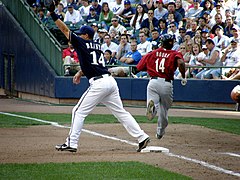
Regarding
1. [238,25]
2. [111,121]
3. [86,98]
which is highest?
[238,25]

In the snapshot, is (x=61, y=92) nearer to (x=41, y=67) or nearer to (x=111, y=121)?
(x=41, y=67)

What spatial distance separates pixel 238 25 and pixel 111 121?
595 cm

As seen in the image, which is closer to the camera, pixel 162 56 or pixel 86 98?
pixel 86 98

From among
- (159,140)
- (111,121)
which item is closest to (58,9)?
(111,121)

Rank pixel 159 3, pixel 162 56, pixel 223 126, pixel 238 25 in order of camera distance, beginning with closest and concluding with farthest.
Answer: pixel 162 56
pixel 223 126
pixel 238 25
pixel 159 3

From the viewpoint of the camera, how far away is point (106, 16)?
71.4ft

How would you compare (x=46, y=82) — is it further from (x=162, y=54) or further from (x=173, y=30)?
(x=162, y=54)

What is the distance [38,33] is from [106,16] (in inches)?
94.7

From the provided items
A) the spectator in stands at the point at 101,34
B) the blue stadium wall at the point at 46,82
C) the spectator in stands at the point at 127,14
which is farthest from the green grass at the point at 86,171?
the spectator in stands at the point at 127,14

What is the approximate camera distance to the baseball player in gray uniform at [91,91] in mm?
9578

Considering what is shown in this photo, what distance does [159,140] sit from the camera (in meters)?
11.3

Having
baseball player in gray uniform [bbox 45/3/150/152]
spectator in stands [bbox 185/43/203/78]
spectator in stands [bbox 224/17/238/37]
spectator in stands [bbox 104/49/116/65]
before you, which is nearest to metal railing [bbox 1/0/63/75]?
spectator in stands [bbox 104/49/116/65]

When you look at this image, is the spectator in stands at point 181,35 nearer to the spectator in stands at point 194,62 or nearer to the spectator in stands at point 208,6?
the spectator in stands at point 194,62

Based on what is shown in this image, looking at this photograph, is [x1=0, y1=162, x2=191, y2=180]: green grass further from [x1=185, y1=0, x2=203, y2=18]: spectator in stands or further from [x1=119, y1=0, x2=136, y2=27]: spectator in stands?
[x1=119, y1=0, x2=136, y2=27]: spectator in stands
